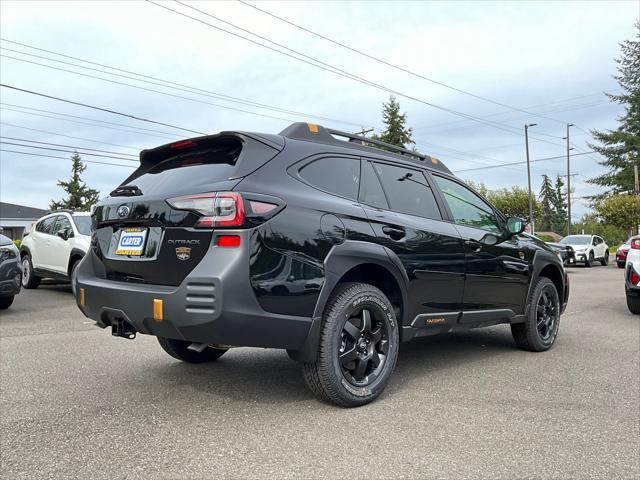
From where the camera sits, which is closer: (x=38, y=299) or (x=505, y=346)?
(x=505, y=346)

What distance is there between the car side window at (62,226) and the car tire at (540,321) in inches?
324

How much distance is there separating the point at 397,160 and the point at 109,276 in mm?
2371

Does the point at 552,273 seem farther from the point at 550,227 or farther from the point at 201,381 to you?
the point at 550,227

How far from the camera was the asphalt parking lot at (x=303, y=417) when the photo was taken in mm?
2691

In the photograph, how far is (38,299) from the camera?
991 centimetres

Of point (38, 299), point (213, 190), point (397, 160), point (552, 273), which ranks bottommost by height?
point (38, 299)

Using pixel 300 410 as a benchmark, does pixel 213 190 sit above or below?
above

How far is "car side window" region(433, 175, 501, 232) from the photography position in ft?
15.6

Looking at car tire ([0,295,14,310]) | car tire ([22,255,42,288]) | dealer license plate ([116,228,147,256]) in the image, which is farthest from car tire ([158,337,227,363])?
car tire ([22,255,42,288])

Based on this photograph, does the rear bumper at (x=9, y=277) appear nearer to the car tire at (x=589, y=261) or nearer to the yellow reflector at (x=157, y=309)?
the yellow reflector at (x=157, y=309)

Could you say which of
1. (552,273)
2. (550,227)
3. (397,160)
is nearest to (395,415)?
(397,160)

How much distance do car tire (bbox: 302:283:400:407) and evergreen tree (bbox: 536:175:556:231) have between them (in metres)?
101

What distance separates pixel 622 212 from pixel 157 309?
137ft

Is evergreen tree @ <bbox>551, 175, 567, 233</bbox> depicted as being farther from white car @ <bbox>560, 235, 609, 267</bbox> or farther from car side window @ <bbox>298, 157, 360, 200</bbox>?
car side window @ <bbox>298, 157, 360, 200</bbox>
